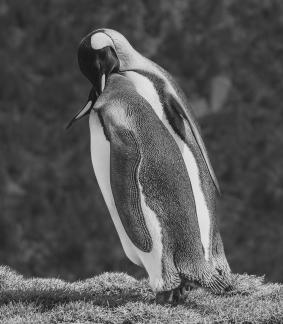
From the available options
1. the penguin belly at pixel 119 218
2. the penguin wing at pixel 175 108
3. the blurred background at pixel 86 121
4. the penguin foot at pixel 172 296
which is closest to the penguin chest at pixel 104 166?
the penguin belly at pixel 119 218

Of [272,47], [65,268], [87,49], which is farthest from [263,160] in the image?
[87,49]

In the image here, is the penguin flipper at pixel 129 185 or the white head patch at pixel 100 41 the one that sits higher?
the white head patch at pixel 100 41

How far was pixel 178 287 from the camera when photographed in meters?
6.31

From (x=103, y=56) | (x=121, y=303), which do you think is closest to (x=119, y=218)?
(x=121, y=303)

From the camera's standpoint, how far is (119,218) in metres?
6.33

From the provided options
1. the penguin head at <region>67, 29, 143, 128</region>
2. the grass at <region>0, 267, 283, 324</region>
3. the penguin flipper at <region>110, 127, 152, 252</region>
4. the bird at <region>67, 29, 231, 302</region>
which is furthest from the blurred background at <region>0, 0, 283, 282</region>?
the penguin flipper at <region>110, 127, 152, 252</region>

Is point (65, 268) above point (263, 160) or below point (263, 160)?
below

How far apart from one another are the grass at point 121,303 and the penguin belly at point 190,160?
1.25 ft

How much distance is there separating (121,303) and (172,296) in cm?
29

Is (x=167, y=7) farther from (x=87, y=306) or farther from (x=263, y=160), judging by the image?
(x=87, y=306)

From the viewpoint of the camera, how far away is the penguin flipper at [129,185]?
6188 mm

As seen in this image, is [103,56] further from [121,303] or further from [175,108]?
[121,303]

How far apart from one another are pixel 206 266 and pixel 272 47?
1182 cm

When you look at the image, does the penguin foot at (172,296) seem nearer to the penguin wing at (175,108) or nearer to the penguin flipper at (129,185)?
the penguin flipper at (129,185)
